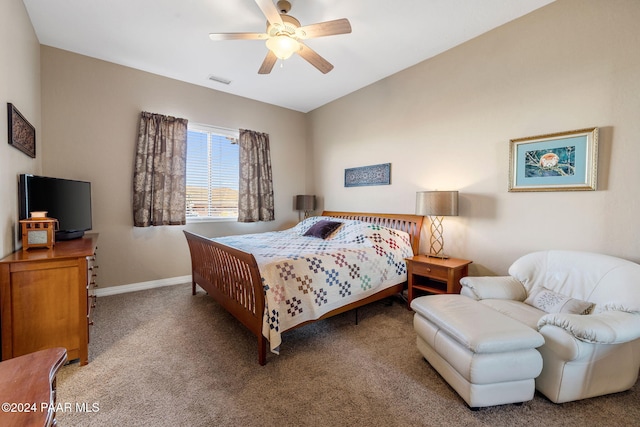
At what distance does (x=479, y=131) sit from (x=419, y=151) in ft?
2.47

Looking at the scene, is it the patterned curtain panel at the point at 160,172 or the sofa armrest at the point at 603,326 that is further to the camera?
the patterned curtain panel at the point at 160,172

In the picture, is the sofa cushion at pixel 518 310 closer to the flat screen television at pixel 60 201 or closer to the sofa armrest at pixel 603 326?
the sofa armrest at pixel 603 326

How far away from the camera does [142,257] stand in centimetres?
386

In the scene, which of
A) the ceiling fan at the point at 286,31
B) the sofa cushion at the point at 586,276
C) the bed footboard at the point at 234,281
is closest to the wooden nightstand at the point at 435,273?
the sofa cushion at the point at 586,276

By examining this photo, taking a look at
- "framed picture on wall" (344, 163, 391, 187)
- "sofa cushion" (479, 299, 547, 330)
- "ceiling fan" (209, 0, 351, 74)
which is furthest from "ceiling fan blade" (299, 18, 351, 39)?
"sofa cushion" (479, 299, 547, 330)

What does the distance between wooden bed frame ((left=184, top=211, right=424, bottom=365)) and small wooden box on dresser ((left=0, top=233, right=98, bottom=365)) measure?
104 cm

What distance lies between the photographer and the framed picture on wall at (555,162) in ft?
7.61

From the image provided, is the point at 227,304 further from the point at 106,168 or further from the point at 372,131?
the point at 372,131

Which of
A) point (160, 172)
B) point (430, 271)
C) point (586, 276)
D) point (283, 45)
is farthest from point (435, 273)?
point (160, 172)

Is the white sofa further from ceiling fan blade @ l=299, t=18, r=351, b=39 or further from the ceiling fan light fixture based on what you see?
the ceiling fan light fixture

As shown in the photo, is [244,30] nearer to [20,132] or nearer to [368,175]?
[20,132]

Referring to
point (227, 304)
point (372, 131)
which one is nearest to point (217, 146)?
point (372, 131)

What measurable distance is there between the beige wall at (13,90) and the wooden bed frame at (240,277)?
4.76ft

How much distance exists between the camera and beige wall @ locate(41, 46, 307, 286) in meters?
3.29
